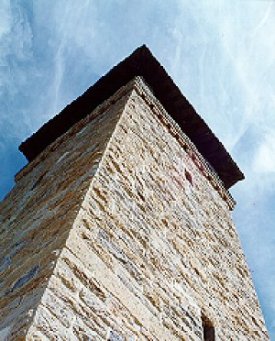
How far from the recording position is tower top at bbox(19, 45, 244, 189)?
6.61 meters

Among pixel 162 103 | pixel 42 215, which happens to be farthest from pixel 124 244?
Answer: pixel 162 103

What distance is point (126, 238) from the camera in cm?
317

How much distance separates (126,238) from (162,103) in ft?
13.1

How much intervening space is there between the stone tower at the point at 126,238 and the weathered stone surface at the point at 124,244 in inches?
0.4

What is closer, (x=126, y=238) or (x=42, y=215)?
(x=126, y=238)

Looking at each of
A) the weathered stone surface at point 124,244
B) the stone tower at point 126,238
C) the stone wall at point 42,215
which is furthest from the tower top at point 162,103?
the stone wall at point 42,215

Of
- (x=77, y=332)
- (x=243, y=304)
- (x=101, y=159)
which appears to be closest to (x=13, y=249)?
(x=101, y=159)

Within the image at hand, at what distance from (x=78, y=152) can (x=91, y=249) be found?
1966 mm

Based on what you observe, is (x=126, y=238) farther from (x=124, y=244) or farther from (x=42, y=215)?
(x=42, y=215)

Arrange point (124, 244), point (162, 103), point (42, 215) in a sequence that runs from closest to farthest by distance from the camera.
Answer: point (124, 244), point (42, 215), point (162, 103)

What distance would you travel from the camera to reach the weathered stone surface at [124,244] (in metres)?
2.34

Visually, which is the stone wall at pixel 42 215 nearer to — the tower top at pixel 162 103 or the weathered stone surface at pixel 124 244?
the weathered stone surface at pixel 124 244

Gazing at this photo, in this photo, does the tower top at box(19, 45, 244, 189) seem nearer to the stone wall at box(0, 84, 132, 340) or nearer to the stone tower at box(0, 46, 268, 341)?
the stone tower at box(0, 46, 268, 341)

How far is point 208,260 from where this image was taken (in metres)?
4.39
